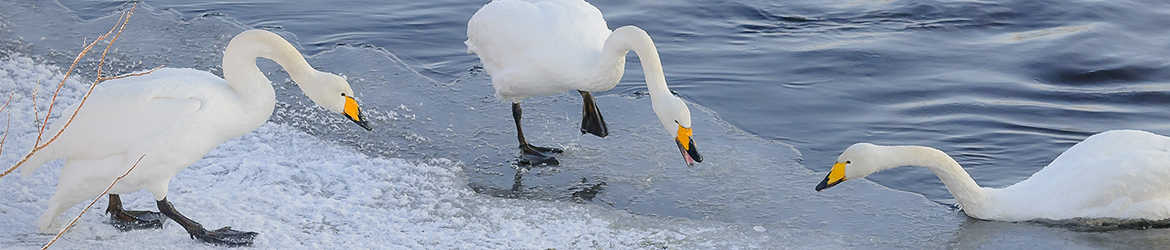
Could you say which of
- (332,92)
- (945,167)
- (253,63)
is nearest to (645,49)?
(945,167)

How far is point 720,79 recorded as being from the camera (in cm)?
730

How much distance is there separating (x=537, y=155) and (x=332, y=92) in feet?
5.68

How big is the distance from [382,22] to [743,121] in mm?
3715

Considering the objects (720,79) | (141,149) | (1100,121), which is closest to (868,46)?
(720,79)

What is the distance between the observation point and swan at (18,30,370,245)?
Result: 3758 millimetres

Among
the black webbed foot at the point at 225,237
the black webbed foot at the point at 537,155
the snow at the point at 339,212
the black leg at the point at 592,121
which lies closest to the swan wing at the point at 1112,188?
the snow at the point at 339,212

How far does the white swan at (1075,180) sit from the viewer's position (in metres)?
4.50

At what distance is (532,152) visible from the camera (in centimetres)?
558

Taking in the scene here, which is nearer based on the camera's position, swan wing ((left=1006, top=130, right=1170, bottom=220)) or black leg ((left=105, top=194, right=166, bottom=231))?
black leg ((left=105, top=194, right=166, bottom=231))

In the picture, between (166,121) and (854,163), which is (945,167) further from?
(166,121)

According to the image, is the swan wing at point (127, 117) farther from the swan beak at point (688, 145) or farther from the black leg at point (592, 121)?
the black leg at point (592, 121)

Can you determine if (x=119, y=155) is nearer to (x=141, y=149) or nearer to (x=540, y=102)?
(x=141, y=149)

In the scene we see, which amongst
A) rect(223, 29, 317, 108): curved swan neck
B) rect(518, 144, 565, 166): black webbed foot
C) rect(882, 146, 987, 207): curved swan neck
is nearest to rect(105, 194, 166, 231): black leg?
rect(223, 29, 317, 108): curved swan neck

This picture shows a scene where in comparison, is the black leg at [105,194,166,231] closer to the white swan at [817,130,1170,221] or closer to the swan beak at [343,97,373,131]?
the swan beak at [343,97,373,131]
